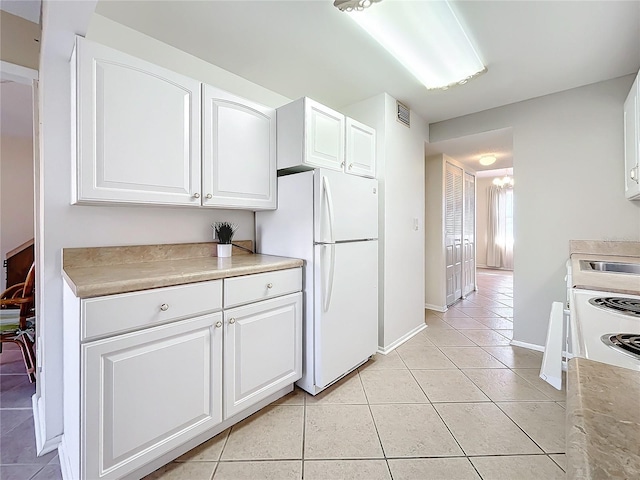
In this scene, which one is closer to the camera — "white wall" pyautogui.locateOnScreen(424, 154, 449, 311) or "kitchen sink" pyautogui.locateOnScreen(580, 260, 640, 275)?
"kitchen sink" pyautogui.locateOnScreen(580, 260, 640, 275)

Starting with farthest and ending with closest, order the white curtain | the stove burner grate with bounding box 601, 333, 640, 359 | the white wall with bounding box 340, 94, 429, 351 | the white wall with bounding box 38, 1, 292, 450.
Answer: the white curtain, the white wall with bounding box 340, 94, 429, 351, the white wall with bounding box 38, 1, 292, 450, the stove burner grate with bounding box 601, 333, 640, 359

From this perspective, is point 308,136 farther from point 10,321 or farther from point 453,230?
point 453,230

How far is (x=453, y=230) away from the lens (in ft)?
14.4

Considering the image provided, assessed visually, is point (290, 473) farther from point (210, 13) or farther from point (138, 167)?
point (210, 13)

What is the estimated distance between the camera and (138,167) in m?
1.52

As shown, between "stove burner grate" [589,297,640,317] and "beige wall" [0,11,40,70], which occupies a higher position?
"beige wall" [0,11,40,70]

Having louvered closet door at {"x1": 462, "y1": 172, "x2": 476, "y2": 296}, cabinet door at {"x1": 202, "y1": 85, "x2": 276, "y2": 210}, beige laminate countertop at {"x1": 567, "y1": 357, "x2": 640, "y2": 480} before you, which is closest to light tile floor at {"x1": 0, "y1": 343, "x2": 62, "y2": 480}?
cabinet door at {"x1": 202, "y1": 85, "x2": 276, "y2": 210}

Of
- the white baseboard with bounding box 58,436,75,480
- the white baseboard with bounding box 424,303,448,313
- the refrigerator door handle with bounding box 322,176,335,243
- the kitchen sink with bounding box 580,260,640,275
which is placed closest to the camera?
the white baseboard with bounding box 58,436,75,480

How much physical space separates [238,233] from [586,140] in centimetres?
304

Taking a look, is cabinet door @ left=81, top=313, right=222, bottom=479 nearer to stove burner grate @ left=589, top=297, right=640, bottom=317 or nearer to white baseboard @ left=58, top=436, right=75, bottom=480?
white baseboard @ left=58, top=436, right=75, bottom=480

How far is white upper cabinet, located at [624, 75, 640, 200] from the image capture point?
1.81m

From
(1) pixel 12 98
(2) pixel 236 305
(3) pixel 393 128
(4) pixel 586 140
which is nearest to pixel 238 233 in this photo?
(2) pixel 236 305

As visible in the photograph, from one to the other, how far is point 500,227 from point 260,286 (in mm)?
8174

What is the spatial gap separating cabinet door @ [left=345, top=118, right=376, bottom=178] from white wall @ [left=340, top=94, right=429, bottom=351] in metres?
0.11
